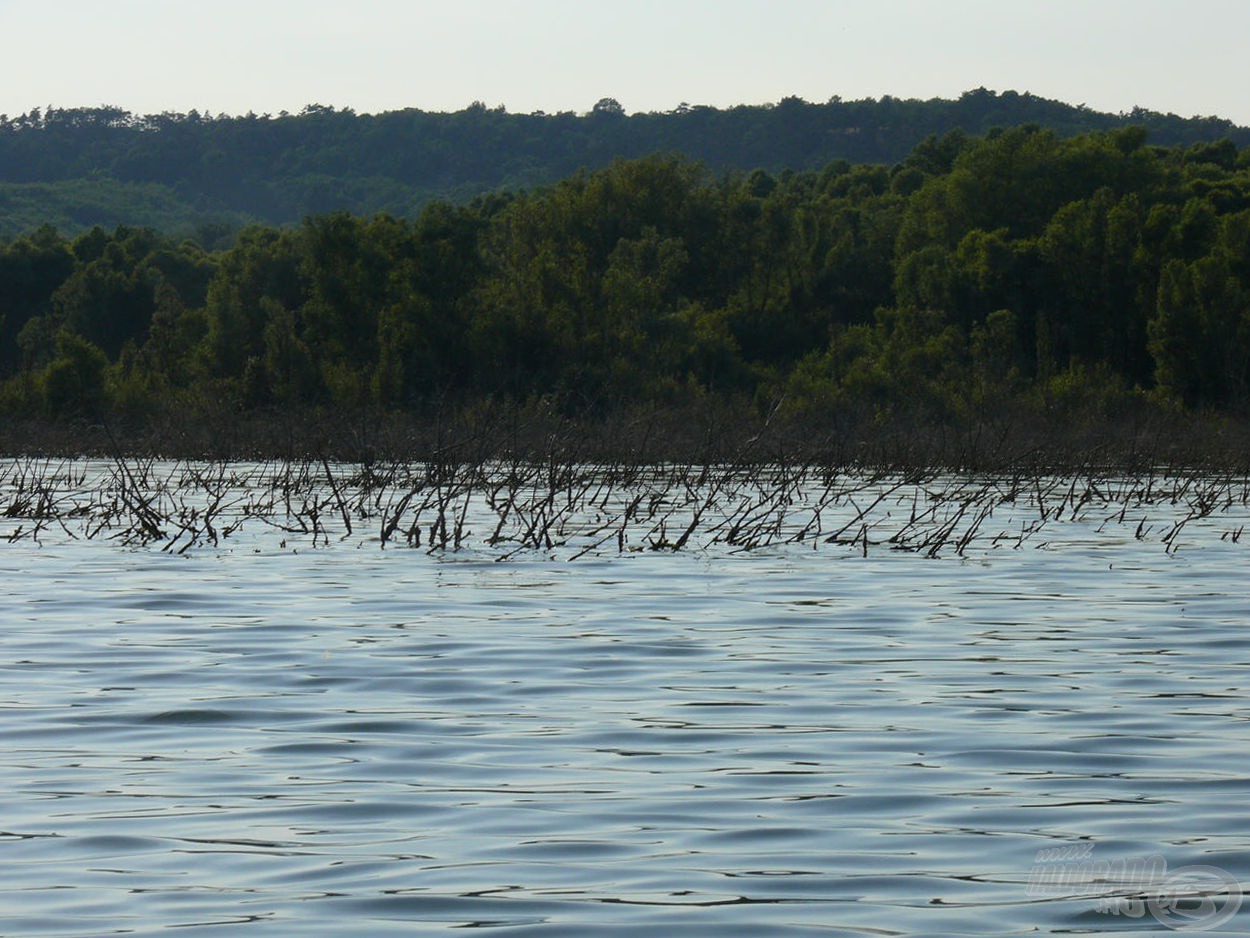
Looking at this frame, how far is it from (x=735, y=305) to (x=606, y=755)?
64914 mm

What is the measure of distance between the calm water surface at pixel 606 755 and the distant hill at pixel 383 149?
126 m

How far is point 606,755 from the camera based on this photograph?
7164mm

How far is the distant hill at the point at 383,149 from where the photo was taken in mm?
143750

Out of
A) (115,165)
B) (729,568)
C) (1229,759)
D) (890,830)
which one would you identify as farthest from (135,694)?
(115,165)

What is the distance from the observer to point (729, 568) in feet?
50.1

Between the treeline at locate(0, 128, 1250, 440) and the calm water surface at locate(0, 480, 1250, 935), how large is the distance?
31070 millimetres

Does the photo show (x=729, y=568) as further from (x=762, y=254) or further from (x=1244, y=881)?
(x=762, y=254)

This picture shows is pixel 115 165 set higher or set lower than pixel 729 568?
higher

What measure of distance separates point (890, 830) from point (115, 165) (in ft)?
566

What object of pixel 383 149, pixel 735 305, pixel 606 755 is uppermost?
pixel 383 149

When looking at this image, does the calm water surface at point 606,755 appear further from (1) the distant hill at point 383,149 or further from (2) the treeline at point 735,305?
(1) the distant hill at point 383,149

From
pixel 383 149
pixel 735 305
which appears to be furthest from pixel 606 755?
pixel 383 149

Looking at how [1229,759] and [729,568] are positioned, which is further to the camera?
[729,568]

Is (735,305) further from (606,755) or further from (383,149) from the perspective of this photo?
(383,149)
